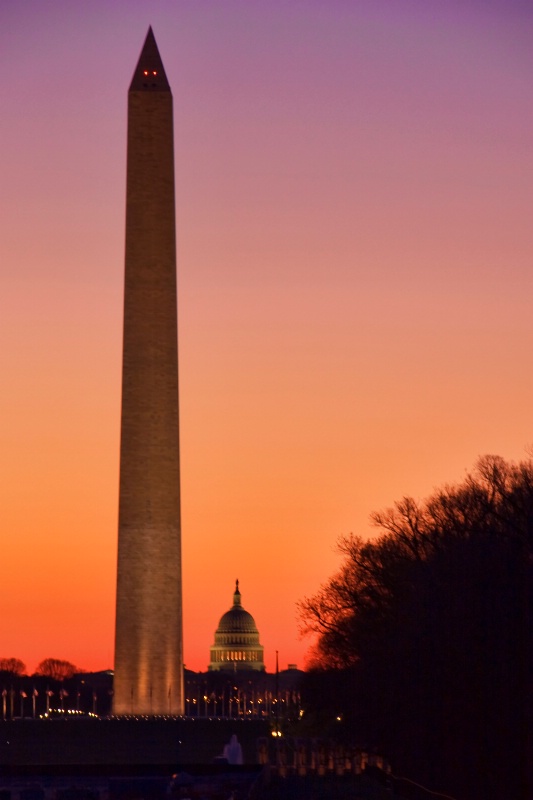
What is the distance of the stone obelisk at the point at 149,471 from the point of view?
99.8m

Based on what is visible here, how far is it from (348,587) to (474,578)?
1032 inches

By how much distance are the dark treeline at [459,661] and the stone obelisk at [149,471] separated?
1194 inches

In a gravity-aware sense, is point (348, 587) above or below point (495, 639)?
above

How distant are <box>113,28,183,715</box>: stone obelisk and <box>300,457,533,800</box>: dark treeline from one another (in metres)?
30.3

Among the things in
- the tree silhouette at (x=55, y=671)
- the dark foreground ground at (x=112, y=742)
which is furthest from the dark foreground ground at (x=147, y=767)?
the tree silhouette at (x=55, y=671)

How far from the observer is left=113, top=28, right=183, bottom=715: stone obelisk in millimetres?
99750

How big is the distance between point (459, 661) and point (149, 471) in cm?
5033

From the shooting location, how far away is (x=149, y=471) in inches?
3920

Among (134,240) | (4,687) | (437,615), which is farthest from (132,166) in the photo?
(4,687)

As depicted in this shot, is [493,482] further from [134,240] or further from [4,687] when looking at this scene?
[4,687]

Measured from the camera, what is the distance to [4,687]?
156750 millimetres

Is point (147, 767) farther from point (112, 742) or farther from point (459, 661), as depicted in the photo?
point (459, 661)

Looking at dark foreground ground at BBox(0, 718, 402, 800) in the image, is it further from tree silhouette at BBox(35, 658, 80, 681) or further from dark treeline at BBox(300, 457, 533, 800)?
tree silhouette at BBox(35, 658, 80, 681)

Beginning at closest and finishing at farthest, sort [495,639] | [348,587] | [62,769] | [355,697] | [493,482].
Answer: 1. [495,639]
2. [355,697]
3. [493,482]
4. [62,769]
5. [348,587]
